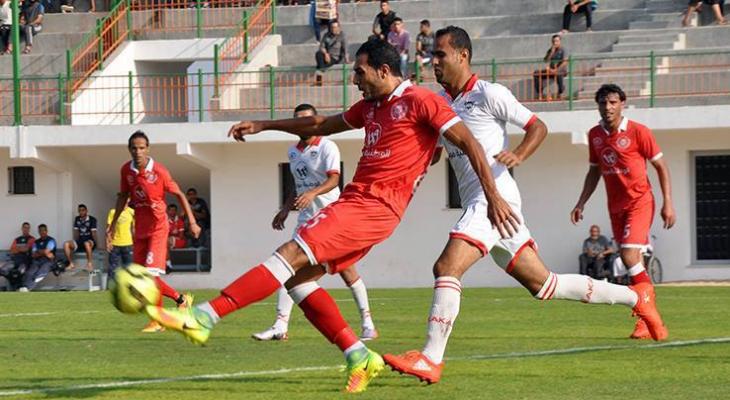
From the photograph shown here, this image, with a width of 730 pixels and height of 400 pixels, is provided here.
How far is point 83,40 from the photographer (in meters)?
35.7

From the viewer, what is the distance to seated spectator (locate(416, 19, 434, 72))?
31.6 m

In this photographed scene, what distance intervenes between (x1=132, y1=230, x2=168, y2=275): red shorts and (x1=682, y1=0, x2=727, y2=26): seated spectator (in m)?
19.4

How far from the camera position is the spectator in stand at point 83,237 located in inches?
1264

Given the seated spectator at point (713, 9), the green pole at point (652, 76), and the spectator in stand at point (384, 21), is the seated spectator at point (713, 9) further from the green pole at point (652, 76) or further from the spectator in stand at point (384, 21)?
the spectator in stand at point (384, 21)

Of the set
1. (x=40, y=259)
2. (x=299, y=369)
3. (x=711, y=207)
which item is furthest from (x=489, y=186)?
(x=40, y=259)

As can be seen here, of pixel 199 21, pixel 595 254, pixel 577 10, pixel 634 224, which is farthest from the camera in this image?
pixel 199 21

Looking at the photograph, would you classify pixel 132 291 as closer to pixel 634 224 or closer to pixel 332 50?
pixel 634 224

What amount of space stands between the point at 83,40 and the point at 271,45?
15.2 feet

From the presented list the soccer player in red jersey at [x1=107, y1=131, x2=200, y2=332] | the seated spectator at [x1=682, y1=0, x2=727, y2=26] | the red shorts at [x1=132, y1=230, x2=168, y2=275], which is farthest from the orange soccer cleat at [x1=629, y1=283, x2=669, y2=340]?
the seated spectator at [x1=682, y1=0, x2=727, y2=26]

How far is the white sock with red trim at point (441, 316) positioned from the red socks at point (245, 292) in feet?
3.72

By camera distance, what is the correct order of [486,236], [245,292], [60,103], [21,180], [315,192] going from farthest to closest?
[21,180] < [60,103] < [315,192] < [486,236] < [245,292]

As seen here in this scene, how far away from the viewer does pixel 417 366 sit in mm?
9031

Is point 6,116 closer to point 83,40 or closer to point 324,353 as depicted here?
point 83,40

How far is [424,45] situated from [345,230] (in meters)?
23.4
